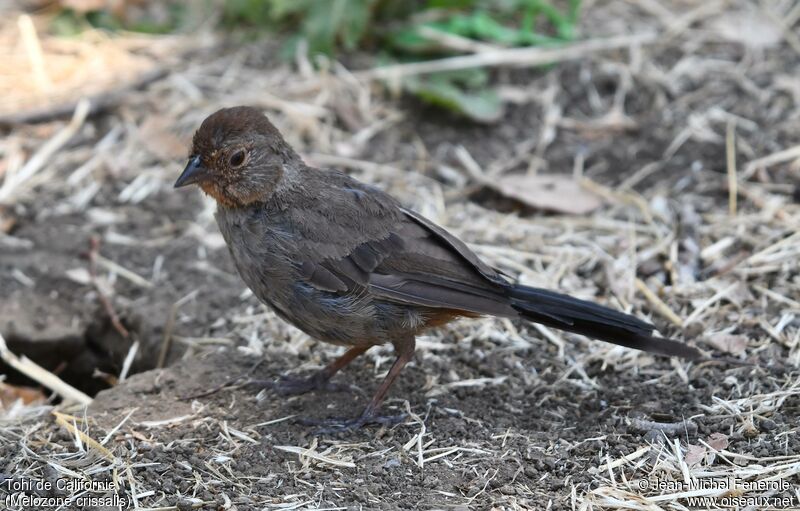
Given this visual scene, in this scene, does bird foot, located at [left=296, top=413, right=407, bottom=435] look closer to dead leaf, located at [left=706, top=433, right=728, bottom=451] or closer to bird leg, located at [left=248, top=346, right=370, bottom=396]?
bird leg, located at [left=248, top=346, right=370, bottom=396]

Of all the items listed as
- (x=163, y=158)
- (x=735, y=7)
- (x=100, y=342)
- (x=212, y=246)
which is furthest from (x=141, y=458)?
(x=735, y=7)

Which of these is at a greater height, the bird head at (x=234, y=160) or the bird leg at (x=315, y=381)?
the bird head at (x=234, y=160)

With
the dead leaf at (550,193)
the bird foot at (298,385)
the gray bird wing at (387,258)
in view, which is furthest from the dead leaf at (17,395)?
the dead leaf at (550,193)

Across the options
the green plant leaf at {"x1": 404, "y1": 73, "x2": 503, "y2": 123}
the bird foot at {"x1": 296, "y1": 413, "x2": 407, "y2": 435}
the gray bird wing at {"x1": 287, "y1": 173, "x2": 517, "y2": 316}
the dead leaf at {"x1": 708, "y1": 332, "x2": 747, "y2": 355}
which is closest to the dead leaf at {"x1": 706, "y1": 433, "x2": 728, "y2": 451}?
the dead leaf at {"x1": 708, "y1": 332, "x2": 747, "y2": 355}

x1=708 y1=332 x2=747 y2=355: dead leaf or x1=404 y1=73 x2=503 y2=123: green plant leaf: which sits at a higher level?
x1=404 y1=73 x2=503 y2=123: green plant leaf

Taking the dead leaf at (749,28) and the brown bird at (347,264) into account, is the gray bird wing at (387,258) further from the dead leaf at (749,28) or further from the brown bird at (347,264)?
the dead leaf at (749,28)

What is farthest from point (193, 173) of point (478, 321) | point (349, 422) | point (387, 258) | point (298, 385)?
point (478, 321)
